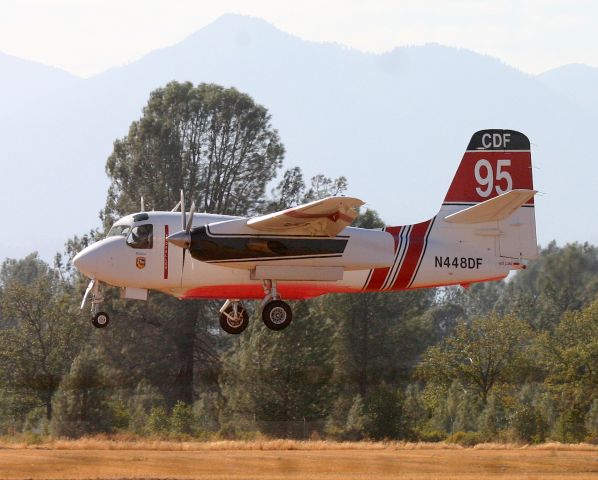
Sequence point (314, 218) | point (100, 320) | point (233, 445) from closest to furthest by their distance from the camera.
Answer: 1. point (314, 218)
2. point (100, 320)
3. point (233, 445)

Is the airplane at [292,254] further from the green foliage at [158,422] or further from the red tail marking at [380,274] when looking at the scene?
the green foliage at [158,422]

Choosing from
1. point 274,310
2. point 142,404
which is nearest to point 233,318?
point 274,310

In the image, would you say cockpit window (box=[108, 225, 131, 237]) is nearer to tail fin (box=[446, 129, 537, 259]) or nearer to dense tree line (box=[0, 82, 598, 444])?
tail fin (box=[446, 129, 537, 259])

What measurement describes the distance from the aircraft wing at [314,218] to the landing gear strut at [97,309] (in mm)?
5130

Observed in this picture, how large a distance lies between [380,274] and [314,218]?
11.5 feet

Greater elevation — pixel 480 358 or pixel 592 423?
pixel 480 358

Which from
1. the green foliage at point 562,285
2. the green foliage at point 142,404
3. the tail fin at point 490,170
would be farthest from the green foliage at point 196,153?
the tail fin at point 490,170

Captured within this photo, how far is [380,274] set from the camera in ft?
119

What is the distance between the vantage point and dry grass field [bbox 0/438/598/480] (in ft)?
142

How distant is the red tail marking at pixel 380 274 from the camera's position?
36.3 m

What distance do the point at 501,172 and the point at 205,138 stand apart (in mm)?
44278

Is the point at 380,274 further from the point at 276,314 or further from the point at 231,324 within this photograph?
the point at 231,324

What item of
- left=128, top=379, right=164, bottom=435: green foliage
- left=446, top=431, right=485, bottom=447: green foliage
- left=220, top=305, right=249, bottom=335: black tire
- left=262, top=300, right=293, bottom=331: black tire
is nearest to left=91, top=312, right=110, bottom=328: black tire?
left=220, top=305, right=249, bottom=335: black tire

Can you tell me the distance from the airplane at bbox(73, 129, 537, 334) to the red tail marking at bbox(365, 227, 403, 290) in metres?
0.04
